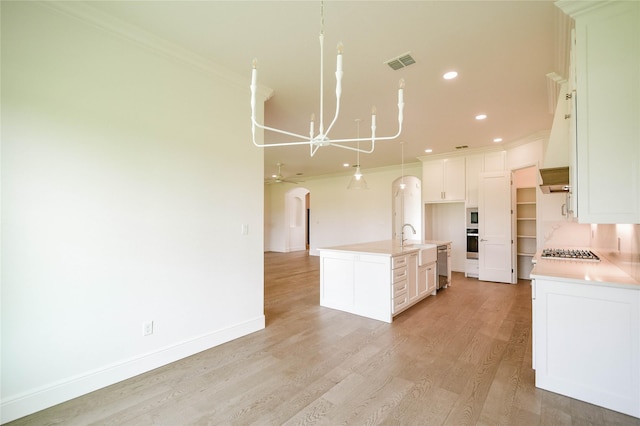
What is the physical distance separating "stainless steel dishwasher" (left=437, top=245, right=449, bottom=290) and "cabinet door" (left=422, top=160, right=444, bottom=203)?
165cm

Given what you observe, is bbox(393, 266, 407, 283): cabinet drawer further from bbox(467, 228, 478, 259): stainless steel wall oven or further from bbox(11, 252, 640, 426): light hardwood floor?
bbox(467, 228, 478, 259): stainless steel wall oven

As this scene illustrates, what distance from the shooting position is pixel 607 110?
1.80 metres

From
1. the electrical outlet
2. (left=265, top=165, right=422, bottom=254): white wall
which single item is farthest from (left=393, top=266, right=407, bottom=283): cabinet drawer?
(left=265, top=165, right=422, bottom=254): white wall

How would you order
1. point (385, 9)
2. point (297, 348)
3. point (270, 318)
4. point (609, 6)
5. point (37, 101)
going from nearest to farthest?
point (609, 6), point (37, 101), point (385, 9), point (297, 348), point (270, 318)

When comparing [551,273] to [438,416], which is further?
[551,273]

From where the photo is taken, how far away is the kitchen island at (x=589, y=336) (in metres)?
1.88

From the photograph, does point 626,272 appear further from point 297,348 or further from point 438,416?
point 297,348

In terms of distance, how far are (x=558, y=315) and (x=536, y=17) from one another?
2.21 meters

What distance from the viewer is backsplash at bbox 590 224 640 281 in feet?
7.28

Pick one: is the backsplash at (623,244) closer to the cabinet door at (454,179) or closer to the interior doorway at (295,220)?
the cabinet door at (454,179)

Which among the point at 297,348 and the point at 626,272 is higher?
the point at 626,272

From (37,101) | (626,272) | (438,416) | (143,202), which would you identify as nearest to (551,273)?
(626,272)

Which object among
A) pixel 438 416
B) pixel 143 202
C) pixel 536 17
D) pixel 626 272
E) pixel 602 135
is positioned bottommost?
pixel 438 416

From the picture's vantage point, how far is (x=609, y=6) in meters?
1.78
